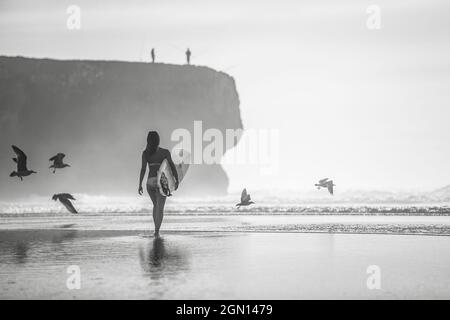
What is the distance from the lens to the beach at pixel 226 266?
20.4 feet

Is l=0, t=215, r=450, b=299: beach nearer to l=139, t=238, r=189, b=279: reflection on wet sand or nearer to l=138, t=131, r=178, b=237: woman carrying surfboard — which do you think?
l=139, t=238, r=189, b=279: reflection on wet sand

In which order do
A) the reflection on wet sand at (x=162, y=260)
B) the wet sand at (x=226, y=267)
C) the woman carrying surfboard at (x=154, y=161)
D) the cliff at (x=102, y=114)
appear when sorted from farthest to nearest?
1. the cliff at (x=102, y=114)
2. the woman carrying surfboard at (x=154, y=161)
3. the reflection on wet sand at (x=162, y=260)
4. the wet sand at (x=226, y=267)

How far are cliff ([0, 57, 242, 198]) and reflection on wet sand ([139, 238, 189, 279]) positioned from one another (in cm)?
6131

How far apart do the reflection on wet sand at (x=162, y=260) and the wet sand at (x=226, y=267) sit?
12 millimetres

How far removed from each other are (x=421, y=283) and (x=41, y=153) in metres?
70.3

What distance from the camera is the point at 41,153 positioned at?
2884 inches

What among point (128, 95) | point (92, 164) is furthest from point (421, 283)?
point (128, 95)

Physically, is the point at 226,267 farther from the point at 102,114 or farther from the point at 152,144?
the point at 102,114

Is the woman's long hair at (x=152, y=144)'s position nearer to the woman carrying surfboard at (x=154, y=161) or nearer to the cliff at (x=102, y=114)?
the woman carrying surfboard at (x=154, y=161)

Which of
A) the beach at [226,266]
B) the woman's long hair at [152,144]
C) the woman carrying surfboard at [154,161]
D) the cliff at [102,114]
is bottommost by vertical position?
the beach at [226,266]

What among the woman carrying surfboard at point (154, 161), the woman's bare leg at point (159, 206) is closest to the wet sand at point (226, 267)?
the woman's bare leg at point (159, 206)

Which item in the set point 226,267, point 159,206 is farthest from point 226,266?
point 159,206

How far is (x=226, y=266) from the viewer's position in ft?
26.7

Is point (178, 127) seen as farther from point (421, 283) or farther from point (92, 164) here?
point (421, 283)
